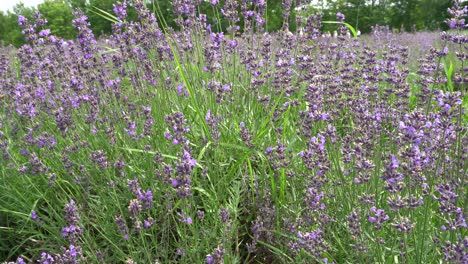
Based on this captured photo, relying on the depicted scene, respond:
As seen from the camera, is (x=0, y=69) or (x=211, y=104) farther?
(x=0, y=69)

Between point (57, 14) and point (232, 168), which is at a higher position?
point (232, 168)

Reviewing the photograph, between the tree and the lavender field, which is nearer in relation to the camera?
the lavender field

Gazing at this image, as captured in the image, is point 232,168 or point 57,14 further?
point 57,14

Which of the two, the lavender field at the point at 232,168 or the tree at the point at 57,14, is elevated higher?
the lavender field at the point at 232,168

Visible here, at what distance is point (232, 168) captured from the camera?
2.68m

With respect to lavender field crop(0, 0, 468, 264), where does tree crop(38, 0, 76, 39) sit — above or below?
below

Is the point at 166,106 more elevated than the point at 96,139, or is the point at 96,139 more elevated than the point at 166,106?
the point at 166,106

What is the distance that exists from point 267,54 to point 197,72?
30.0 inches

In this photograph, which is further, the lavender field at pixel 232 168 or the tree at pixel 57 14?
the tree at pixel 57 14

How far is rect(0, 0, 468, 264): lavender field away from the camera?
6.23 feet

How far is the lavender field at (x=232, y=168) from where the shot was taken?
1900 millimetres

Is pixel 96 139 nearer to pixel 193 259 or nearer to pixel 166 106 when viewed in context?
pixel 166 106

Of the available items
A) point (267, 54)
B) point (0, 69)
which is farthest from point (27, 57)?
point (267, 54)

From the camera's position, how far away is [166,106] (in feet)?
11.2
